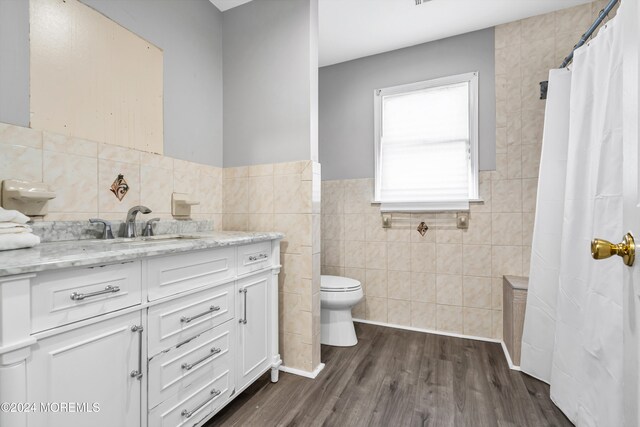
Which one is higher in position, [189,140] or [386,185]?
[189,140]

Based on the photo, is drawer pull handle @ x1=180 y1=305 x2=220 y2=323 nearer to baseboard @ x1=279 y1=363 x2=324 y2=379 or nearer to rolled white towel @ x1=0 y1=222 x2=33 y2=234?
rolled white towel @ x1=0 y1=222 x2=33 y2=234

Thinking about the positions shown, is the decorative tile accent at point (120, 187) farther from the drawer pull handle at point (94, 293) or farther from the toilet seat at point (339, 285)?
the toilet seat at point (339, 285)

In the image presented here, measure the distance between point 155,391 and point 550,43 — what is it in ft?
10.7

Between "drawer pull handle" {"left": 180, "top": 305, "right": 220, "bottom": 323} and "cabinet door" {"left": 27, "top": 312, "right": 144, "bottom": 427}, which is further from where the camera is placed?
"drawer pull handle" {"left": 180, "top": 305, "right": 220, "bottom": 323}

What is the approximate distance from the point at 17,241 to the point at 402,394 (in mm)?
1871

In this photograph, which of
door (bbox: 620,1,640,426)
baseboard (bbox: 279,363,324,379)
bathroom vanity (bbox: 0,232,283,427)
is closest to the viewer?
door (bbox: 620,1,640,426)

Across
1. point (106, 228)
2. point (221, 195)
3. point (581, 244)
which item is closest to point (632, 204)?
point (581, 244)

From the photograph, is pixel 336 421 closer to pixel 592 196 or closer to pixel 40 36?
pixel 592 196

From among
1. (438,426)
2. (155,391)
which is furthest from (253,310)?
(438,426)

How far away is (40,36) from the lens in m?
1.25

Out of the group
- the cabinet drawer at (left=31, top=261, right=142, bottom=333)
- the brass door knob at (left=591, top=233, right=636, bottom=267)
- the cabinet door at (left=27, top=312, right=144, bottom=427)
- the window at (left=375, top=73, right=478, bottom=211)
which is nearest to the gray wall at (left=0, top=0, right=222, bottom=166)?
the cabinet drawer at (left=31, top=261, right=142, bottom=333)

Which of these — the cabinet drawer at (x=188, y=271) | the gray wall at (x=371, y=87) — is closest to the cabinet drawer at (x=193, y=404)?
the cabinet drawer at (x=188, y=271)

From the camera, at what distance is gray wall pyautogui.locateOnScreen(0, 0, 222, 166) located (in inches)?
46.2

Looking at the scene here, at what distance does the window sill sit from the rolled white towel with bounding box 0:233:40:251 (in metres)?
2.35
